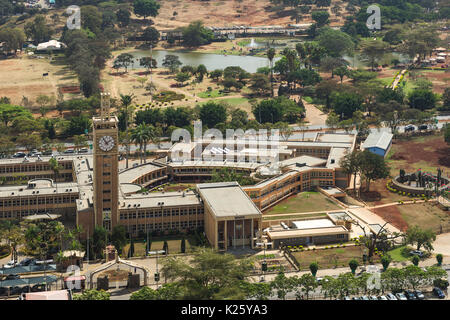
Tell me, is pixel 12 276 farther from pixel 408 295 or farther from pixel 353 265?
pixel 408 295

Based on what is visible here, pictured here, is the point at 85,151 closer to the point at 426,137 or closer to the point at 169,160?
the point at 169,160

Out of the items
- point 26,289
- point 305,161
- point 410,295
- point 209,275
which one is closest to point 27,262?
point 26,289

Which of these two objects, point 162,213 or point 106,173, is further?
point 162,213

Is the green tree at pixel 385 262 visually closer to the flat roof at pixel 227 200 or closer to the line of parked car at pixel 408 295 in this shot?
the line of parked car at pixel 408 295

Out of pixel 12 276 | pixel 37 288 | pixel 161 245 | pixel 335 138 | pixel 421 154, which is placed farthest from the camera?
pixel 335 138

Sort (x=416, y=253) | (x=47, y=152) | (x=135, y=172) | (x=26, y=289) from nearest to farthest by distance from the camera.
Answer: (x=26, y=289)
(x=416, y=253)
(x=135, y=172)
(x=47, y=152)

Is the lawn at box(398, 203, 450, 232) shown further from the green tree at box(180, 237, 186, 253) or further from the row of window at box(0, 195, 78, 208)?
the row of window at box(0, 195, 78, 208)
